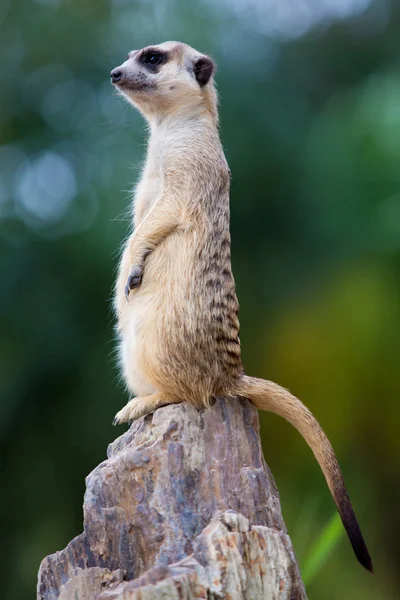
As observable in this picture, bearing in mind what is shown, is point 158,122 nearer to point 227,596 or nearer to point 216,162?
point 216,162

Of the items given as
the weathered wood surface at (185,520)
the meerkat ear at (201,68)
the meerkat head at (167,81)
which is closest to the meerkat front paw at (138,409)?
the weathered wood surface at (185,520)

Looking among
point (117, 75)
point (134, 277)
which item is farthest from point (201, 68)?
point (134, 277)

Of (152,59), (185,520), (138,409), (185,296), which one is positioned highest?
(152,59)

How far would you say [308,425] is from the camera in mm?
2432

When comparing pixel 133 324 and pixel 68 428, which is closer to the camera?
pixel 133 324

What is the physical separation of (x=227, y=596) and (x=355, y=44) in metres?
4.77

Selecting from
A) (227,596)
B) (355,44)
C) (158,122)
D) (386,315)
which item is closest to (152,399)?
(227,596)

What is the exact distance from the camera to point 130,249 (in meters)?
2.60

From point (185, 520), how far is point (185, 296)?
0.67 m

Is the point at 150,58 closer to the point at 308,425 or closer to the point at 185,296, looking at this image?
the point at 185,296

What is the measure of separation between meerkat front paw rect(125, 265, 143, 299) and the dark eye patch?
0.77 meters

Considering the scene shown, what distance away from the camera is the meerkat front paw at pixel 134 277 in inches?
100

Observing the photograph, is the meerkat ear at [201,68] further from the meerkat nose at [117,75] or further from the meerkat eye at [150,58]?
the meerkat nose at [117,75]

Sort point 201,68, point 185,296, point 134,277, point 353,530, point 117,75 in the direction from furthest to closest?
point 201,68 < point 117,75 < point 134,277 < point 185,296 < point 353,530
